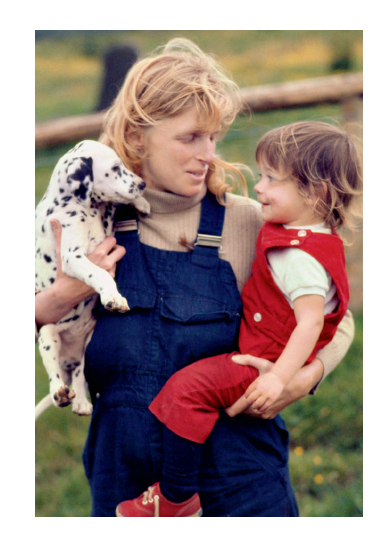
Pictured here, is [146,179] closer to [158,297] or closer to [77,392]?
[158,297]

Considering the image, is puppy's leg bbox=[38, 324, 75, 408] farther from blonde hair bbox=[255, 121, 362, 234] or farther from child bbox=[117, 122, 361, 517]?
blonde hair bbox=[255, 121, 362, 234]

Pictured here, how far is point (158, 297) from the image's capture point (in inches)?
89.0

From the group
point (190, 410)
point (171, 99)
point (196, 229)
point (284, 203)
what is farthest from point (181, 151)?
point (190, 410)

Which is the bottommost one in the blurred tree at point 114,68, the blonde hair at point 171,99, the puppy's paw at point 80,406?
the puppy's paw at point 80,406

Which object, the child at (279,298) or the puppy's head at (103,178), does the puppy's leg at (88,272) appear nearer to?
the puppy's head at (103,178)

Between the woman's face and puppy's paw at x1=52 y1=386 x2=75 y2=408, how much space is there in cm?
98

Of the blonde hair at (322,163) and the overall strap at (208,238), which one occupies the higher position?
the blonde hair at (322,163)

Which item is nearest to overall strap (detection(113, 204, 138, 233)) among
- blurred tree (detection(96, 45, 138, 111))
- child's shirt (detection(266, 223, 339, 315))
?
child's shirt (detection(266, 223, 339, 315))

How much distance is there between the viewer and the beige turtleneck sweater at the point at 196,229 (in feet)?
7.91

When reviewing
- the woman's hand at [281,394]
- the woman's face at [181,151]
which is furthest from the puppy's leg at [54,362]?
the woman's face at [181,151]

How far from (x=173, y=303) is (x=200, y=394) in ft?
1.28

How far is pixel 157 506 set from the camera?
217 cm

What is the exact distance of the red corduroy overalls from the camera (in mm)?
2150

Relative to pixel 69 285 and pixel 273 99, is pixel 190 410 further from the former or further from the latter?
pixel 273 99
